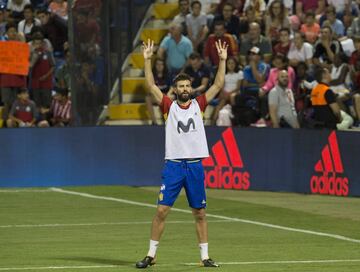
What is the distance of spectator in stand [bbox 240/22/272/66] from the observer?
92.1 ft

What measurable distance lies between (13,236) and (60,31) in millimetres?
12962

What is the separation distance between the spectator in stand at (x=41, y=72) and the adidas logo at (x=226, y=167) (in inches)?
188

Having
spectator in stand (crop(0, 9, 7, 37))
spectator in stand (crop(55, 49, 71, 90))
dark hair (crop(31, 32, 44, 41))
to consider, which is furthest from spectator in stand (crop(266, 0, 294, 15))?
spectator in stand (crop(0, 9, 7, 37))

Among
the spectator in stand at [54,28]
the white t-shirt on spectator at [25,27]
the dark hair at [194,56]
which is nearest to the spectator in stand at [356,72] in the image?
the dark hair at [194,56]

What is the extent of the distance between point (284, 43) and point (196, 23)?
2569mm

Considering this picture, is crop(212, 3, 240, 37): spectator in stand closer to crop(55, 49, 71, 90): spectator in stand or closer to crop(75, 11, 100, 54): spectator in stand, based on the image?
crop(75, 11, 100, 54): spectator in stand

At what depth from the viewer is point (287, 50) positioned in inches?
1103

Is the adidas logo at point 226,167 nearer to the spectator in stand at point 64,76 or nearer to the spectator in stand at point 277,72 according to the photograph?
the spectator in stand at point 277,72

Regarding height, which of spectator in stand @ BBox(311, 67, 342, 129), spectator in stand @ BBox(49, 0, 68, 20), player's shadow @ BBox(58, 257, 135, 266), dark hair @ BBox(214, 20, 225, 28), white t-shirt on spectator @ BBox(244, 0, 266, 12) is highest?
spectator in stand @ BBox(49, 0, 68, 20)

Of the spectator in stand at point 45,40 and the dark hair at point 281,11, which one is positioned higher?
the dark hair at point 281,11

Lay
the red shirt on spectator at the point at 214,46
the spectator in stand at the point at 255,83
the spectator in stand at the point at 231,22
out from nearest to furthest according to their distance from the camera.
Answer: the spectator in stand at the point at 255,83 < the red shirt on spectator at the point at 214,46 < the spectator in stand at the point at 231,22

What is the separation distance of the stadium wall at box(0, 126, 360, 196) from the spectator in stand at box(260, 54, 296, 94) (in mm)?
1733

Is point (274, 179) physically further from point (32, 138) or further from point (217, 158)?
point (32, 138)

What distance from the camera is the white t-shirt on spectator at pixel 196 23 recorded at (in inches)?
1166
